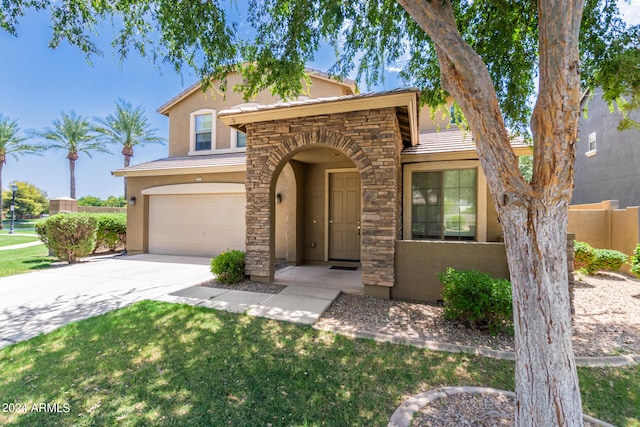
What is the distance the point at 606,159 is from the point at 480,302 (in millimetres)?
13361

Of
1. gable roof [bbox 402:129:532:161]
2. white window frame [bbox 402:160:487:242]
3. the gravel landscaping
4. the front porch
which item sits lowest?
the gravel landscaping

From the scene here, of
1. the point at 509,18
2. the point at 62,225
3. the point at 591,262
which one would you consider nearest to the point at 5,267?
the point at 62,225

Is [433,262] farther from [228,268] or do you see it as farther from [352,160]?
[228,268]

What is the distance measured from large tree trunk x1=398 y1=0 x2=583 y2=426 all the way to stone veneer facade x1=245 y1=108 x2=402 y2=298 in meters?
3.36

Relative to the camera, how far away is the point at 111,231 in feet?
36.5

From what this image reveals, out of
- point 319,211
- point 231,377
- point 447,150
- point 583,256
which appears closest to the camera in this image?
point 231,377

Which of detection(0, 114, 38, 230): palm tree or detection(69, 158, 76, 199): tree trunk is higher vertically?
detection(0, 114, 38, 230): palm tree

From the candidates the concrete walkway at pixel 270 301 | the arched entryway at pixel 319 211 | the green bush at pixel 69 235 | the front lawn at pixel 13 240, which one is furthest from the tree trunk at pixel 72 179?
the concrete walkway at pixel 270 301

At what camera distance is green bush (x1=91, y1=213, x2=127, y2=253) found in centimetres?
1073

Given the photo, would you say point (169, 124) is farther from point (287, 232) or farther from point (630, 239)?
point (630, 239)

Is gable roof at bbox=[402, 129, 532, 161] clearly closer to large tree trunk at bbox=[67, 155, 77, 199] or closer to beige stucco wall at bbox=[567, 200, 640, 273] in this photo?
beige stucco wall at bbox=[567, 200, 640, 273]

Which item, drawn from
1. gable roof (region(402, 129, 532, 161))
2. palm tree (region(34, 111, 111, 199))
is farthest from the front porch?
palm tree (region(34, 111, 111, 199))

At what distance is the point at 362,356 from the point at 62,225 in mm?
9825

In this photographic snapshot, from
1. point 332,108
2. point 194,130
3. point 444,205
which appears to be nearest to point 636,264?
point 444,205
